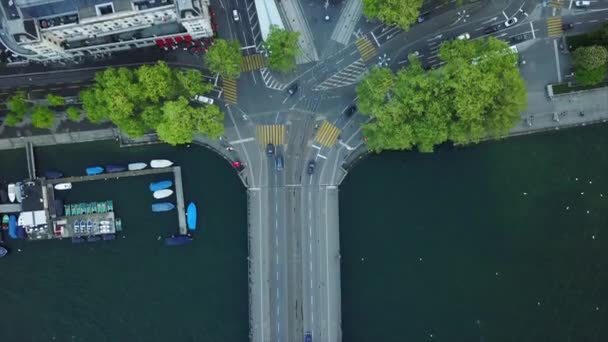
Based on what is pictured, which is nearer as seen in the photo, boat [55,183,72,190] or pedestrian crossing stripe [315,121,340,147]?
pedestrian crossing stripe [315,121,340,147]

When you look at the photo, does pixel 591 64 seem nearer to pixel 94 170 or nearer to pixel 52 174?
pixel 94 170

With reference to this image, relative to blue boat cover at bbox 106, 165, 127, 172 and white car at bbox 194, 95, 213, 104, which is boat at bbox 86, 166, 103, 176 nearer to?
blue boat cover at bbox 106, 165, 127, 172

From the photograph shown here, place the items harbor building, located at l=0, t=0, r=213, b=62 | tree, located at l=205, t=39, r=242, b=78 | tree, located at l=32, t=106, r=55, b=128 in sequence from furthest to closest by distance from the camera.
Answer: tree, located at l=32, t=106, r=55, b=128, tree, located at l=205, t=39, r=242, b=78, harbor building, located at l=0, t=0, r=213, b=62

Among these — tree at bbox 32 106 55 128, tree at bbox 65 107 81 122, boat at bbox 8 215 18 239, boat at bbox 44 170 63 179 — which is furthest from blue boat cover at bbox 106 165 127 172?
boat at bbox 8 215 18 239

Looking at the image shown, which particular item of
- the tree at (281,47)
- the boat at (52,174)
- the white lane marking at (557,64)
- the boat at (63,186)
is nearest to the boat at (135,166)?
the boat at (63,186)

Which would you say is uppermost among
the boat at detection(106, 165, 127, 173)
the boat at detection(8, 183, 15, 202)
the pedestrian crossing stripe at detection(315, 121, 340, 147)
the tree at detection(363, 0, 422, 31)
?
Answer: the tree at detection(363, 0, 422, 31)

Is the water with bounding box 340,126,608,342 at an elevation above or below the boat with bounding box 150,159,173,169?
below

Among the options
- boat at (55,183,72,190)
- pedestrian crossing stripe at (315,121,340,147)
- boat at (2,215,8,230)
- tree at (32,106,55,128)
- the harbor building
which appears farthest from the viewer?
boat at (55,183,72,190)
